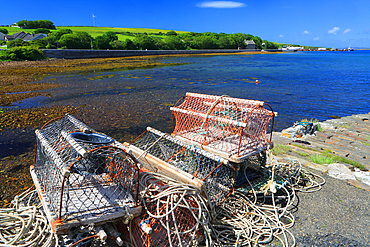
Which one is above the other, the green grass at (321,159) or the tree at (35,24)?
the tree at (35,24)

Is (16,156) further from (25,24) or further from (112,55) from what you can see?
(25,24)

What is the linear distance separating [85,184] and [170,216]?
134 cm

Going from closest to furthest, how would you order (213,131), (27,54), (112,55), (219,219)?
(219,219) → (213,131) → (27,54) → (112,55)

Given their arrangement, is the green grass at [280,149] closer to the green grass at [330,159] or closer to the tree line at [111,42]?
the green grass at [330,159]

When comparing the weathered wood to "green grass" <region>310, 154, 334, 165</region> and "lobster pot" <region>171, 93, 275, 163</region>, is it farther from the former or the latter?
"green grass" <region>310, 154, 334, 165</region>

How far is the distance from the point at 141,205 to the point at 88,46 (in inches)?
2784

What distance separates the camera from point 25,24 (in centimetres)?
10756

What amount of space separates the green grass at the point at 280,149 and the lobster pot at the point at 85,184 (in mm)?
4502

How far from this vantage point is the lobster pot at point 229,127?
15.5ft

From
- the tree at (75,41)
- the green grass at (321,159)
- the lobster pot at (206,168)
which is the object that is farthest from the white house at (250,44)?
the lobster pot at (206,168)

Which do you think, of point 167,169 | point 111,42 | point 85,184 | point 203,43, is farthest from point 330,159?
point 203,43

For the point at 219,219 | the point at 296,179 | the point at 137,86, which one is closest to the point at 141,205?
the point at 219,219

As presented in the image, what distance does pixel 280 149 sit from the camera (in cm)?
675

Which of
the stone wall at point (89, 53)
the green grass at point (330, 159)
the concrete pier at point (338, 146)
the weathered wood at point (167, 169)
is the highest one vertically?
the weathered wood at point (167, 169)
